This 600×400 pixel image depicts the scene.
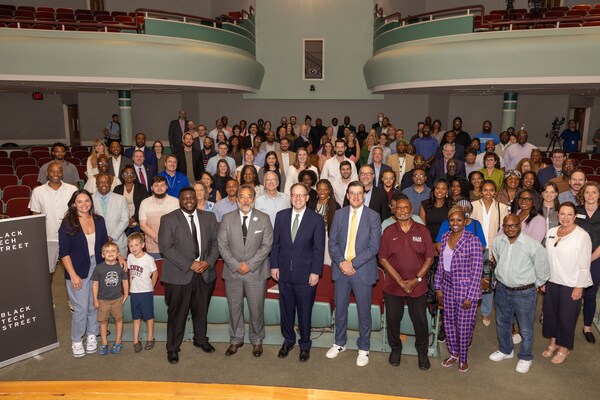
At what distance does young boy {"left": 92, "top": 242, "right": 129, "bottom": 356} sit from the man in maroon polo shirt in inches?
100

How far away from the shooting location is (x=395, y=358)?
4.61m

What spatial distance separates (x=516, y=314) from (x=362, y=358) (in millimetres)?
1520

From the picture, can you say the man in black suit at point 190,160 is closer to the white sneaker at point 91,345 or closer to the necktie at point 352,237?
the white sneaker at point 91,345

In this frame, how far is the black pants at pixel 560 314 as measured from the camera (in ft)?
14.9

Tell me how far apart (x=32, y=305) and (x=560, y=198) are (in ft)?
18.4

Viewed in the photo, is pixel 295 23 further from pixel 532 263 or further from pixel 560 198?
pixel 532 263

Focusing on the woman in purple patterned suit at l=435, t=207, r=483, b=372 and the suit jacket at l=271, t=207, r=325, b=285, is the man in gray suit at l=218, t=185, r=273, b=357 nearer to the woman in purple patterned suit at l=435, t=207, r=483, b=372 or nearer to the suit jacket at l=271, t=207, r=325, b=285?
the suit jacket at l=271, t=207, r=325, b=285

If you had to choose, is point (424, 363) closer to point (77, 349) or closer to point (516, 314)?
point (516, 314)

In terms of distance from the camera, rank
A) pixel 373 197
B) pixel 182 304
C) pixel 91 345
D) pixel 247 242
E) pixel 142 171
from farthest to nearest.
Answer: pixel 142 171
pixel 373 197
pixel 91 345
pixel 182 304
pixel 247 242

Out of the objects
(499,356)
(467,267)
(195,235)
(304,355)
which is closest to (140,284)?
(195,235)

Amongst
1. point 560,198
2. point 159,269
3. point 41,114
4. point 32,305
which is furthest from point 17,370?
point 41,114

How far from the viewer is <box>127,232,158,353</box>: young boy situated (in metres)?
4.69

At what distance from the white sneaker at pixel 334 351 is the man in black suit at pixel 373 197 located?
5.40ft

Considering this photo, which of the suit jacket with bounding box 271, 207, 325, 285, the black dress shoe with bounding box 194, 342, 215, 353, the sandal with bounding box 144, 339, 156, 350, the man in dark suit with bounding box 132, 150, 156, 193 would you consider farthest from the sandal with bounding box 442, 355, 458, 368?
the man in dark suit with bounding box 132, 150, 156, 193
